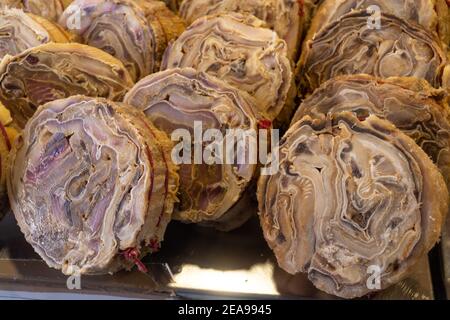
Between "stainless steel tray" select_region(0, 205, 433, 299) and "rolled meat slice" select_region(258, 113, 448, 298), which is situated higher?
"rolled meat slice" select_region(258, 113, 448, 298)

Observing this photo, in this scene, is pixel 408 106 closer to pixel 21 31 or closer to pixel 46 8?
pixel 21 31

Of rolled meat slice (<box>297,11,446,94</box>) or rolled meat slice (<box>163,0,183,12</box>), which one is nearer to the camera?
rolled meat slice (<box>297,11,446,94</box>)

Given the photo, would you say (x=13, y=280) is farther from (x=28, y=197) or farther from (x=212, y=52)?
(x=212, y=52)

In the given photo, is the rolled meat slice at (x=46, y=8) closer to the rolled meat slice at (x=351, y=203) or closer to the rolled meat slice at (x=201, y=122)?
the rolled meat slice at (x=201, y=122)

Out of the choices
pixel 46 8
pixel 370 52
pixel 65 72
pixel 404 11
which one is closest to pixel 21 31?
pixel 46 8

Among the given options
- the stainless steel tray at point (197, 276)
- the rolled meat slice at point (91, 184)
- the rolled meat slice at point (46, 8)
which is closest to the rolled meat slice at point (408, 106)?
the stainless steel tray at point (197, 276)

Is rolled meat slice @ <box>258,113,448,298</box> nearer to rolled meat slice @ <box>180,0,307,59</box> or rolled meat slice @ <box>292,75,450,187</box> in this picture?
rolled meat slice @ <box>292,75,450,187</box>

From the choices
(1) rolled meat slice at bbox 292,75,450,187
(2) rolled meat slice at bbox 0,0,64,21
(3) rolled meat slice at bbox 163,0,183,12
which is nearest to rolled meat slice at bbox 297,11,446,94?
(1) rolled meat slice at bbox 292,75,450,187
